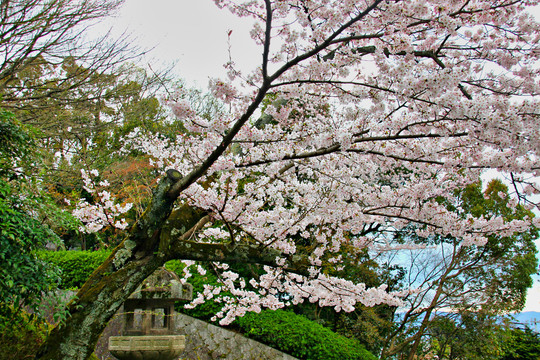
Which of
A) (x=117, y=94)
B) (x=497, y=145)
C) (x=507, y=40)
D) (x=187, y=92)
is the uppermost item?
(x=117, y=94)

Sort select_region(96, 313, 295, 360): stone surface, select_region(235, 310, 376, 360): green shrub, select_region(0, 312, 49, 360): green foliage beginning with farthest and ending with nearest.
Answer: select_region(235, 310, 376, 360): green shrub → select_region(96, 313, 295, 360): stone surface → select_region(0, 312, 49, 360): green foliage

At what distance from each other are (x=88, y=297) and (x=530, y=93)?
441 centimetres

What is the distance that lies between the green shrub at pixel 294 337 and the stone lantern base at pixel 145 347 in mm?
2710

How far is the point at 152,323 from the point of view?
476 centimetres

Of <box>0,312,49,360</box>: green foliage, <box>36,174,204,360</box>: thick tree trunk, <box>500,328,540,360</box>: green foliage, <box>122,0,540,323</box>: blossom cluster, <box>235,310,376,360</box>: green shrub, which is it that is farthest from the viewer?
<box>500,328,540,360</box>: green foliage

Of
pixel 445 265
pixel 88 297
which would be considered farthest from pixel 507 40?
pixel 445 265

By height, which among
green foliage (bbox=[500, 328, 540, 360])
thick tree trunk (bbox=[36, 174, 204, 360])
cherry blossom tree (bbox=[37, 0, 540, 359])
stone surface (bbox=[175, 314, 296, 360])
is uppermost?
cherry blossom tree (bbox=[37, 0, 540, 359])

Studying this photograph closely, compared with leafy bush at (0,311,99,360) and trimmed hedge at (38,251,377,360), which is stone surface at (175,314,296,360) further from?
leafy bush at (0,311,99,360)

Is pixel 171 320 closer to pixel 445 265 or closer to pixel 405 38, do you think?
pixel 405 38

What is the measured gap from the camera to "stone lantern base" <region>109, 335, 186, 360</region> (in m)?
4.35

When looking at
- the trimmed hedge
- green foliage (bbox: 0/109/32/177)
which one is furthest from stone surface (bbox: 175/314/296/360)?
green foliage (bbox: 0/109/32/177)

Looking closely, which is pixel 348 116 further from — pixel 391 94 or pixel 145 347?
pixel 145 347

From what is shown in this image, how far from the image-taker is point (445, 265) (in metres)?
10.9

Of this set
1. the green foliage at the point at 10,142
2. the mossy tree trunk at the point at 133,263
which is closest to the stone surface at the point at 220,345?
the mossy tree trunk at the point at 133,263
